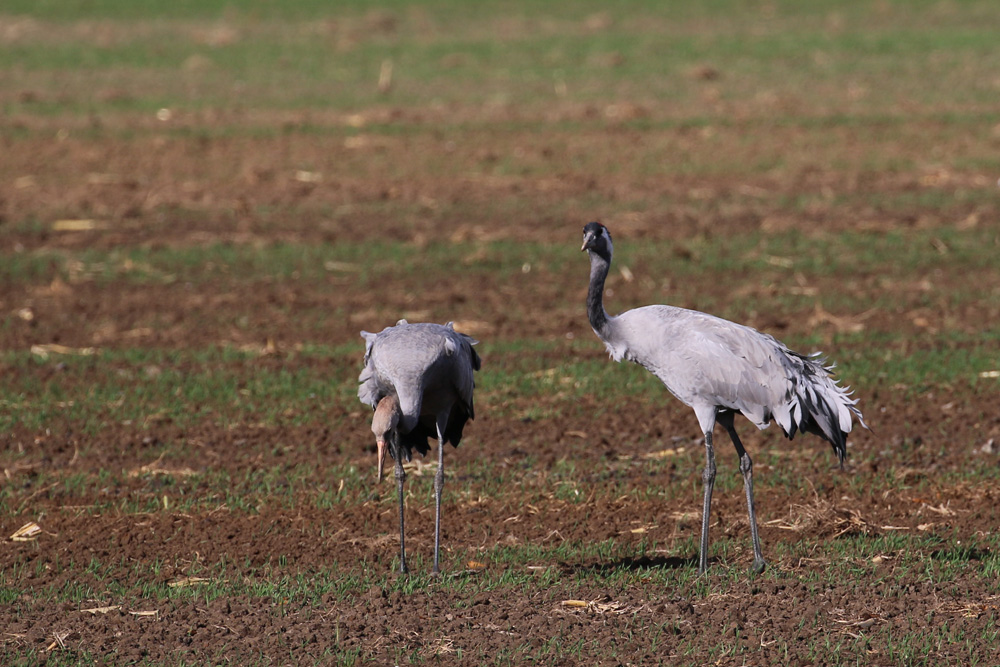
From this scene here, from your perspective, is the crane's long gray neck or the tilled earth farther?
the crane's long gray neck

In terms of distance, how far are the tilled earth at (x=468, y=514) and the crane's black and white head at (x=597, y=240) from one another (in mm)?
1692

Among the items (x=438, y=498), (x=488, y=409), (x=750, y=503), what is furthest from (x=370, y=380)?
(x=488, y=409)

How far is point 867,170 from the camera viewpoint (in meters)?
19.9

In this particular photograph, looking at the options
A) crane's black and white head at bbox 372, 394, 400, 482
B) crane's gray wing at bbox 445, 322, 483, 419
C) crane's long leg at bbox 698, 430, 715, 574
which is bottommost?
crane's long leg at bbox 698, 430, 715, 574

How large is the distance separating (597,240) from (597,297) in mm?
356

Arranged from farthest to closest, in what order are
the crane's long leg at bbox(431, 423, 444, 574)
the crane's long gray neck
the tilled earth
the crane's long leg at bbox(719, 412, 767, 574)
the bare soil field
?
1. the crane's long gray neck
2. the crane's long leg at bbox(431, 423, 444, 574)
3. the crane's long leg at bbox(719, 412, 767, 574)
4. the bare soil field
5. the tilled earth

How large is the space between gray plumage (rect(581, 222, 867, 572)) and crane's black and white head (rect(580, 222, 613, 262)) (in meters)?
0.40

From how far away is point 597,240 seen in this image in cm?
827

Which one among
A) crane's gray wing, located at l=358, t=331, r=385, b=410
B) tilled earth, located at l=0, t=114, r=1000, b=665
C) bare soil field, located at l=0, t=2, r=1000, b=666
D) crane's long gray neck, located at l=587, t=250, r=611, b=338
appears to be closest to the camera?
tilled earth, located at l=0, t=114, r=1000, b=665

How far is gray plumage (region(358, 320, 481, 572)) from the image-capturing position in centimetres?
777

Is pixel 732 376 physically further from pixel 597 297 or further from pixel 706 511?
pixel 597 297

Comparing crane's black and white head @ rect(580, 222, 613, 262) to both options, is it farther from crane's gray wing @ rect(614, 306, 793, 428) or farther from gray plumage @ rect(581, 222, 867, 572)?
crane's gray wing @ rect(614, 306, 793, 428)

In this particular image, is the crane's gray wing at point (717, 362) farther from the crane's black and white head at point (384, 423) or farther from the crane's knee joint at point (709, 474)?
the crane's black and white head at point (384, 423)

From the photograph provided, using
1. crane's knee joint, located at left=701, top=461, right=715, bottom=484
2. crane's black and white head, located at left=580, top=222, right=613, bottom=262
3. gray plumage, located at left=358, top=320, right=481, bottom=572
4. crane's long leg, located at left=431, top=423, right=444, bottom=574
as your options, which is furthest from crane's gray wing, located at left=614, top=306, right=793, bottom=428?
crane's long leg, located at left=431, top=423, right=444, bottom=574
